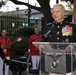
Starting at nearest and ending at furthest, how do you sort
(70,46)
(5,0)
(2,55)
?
(70,46) < (2,55) < (5,0)

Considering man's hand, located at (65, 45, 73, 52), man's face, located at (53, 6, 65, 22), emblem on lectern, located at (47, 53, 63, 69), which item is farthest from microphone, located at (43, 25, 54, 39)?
man's hand, located at (65, 45, 73, 52)

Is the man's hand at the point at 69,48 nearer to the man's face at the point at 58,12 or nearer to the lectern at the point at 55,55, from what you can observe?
the lectern at the point at 55,55

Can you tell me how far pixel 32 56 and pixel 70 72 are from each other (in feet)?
25.0

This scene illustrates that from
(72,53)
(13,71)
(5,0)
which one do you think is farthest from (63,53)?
(5,0)

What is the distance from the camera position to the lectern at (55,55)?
201 inches

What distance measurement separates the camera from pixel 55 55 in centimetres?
519

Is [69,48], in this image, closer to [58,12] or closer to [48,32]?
[48,32]

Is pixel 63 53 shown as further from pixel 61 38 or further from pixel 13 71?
pixel 13 71

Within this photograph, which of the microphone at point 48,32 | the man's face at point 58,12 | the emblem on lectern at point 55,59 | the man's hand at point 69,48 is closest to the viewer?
the man's hand at point 69,48

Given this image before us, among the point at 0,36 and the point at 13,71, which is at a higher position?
the point at 0,36

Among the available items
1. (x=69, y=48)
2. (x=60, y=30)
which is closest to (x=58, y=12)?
(x=60, y=30)

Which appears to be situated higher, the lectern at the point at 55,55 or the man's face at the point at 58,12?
the man's face at the point at 58,12

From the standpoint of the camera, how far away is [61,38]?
18.1 ft

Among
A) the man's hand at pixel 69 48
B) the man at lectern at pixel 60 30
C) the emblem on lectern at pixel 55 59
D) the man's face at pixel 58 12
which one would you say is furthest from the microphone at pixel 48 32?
the man's hand at pixel 69 48
